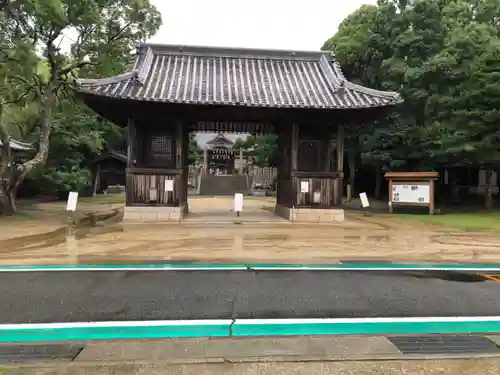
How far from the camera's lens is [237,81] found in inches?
694

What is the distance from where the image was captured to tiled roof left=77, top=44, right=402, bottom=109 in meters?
15.4

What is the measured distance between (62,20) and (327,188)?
11.5 meters

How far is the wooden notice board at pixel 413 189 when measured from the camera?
19812 mm

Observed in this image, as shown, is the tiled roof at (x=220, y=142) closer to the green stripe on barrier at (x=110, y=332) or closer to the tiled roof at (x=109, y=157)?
the tiled roof at (x=109, y=157)

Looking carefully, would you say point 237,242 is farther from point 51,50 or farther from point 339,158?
point 51,50

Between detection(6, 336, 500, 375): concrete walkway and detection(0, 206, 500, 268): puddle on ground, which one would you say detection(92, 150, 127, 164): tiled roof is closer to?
detection(0, 206, 500, 268): puddle on ground

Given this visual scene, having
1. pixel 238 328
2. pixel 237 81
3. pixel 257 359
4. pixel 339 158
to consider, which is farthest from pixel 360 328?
pixel 237 81

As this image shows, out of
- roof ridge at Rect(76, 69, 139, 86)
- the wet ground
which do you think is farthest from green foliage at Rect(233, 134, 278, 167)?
the wet ground

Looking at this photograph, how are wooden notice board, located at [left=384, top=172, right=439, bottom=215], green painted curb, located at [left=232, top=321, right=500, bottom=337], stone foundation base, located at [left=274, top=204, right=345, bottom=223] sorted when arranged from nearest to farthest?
1. green painted curb, located at [left=232, top=321, right=500, bottom=337]
2. stone foundation base, located at [left=274, top=204, right=345, bottom=223]
3. wooden notice board, located at [left=384, top=172, right=439, bottom=215]

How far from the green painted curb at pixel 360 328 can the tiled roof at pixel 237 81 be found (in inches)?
448

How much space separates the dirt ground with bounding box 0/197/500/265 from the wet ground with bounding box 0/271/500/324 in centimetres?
165

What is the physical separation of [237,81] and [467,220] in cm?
1109

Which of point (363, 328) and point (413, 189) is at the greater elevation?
point (413, 189)

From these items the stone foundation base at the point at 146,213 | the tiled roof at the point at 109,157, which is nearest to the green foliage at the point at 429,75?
the stone foundation base at the point at 146,213
